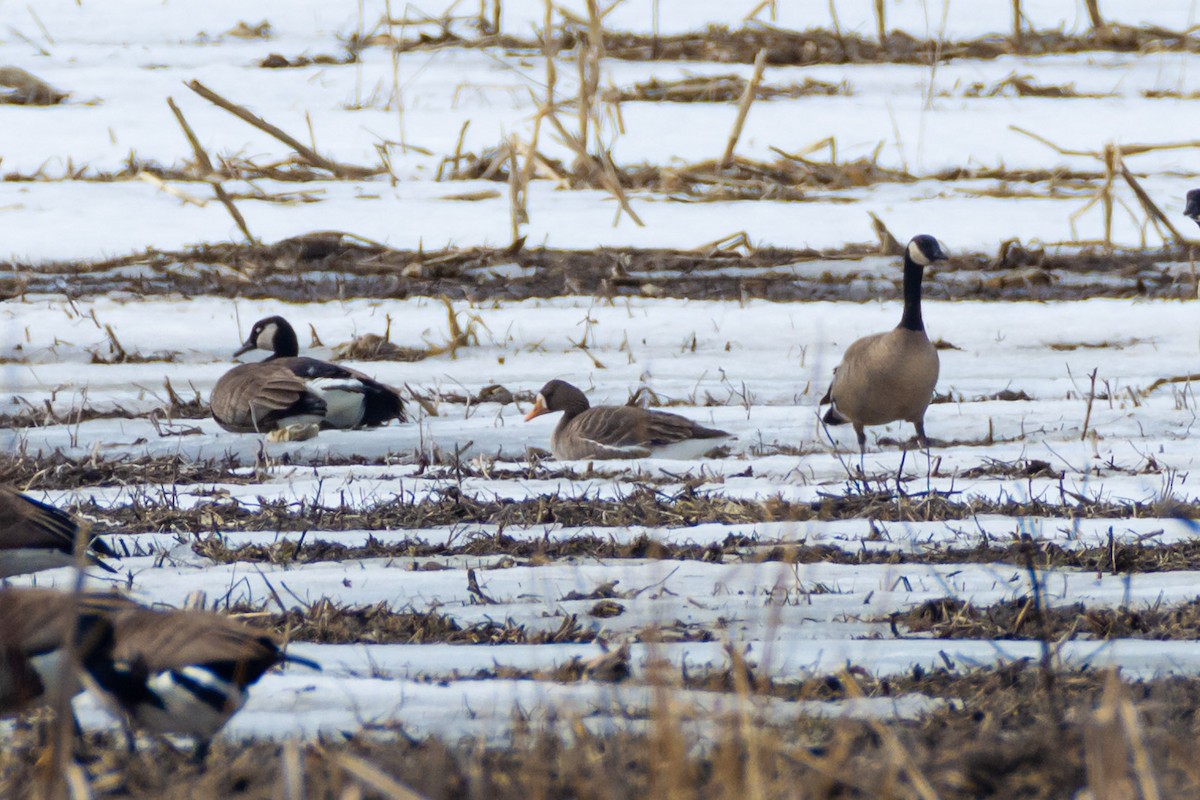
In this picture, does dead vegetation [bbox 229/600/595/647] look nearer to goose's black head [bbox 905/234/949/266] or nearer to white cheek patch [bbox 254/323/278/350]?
white cheek patch [bbox 254/323/278/350]

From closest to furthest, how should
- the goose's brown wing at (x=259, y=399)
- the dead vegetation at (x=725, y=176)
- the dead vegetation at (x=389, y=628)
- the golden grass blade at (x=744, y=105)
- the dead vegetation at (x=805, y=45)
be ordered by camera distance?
1. the dead vegetation at (x=389, y=628)
2. the goose's brown wing at (x=259, y=399)
3. the golden grass blade at (x=744, y=105)
4. the dead vegetation at (x=725, y=176)
5. the dead vegetation at (x=805, y=45)

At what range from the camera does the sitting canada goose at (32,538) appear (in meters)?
3.71

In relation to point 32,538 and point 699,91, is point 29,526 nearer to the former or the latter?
point 32,538

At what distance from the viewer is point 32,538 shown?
3.73 m

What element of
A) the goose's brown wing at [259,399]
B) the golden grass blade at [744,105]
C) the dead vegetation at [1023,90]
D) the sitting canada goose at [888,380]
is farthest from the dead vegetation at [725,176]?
the goose's brown wing at [259,399]

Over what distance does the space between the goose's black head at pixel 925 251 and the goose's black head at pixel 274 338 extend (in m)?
3.17

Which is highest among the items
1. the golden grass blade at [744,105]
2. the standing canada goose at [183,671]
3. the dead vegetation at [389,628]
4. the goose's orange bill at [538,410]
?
the golden grass blade at [744,105]

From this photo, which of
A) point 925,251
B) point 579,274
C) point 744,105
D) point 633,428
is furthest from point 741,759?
point 744,105

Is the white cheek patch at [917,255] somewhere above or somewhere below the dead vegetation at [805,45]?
below

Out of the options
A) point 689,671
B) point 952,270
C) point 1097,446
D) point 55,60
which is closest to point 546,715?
A: point 689,671

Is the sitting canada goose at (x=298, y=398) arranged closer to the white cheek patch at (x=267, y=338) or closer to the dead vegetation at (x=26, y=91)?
the white cheek patch at (x=267, y=338)

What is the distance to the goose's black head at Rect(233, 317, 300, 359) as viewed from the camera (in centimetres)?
749

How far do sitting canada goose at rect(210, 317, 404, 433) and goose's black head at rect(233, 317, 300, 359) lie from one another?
0.59m

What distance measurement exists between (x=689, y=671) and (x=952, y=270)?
6.95 meters
